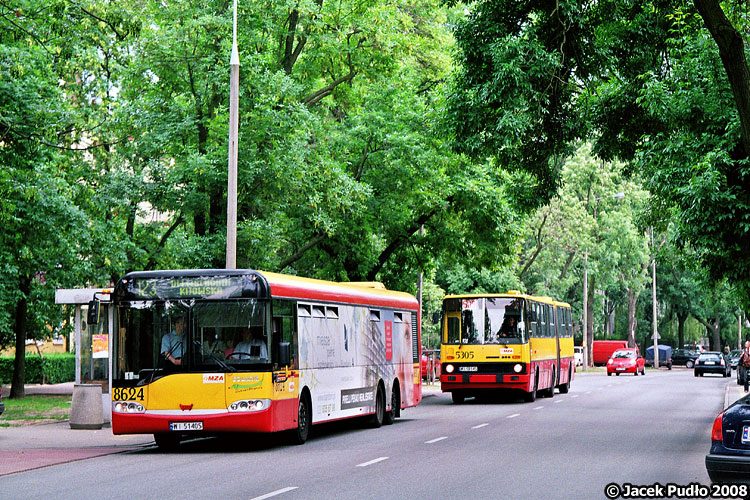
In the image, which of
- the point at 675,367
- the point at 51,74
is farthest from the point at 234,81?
the point at 675,367

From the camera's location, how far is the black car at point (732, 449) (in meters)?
10.8

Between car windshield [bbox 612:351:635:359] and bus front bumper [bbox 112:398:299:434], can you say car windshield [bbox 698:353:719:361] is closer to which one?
car windshield [bbox 612:351:635:359]

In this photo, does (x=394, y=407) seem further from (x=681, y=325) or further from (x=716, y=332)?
(x=681, y=325)

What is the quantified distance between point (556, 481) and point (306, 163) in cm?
1804

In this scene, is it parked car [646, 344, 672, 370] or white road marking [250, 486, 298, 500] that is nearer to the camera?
white road marking [250, 486, 298, 500]

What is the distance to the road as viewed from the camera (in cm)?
1240

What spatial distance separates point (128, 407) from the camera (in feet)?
57.2

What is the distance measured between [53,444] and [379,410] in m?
7.07

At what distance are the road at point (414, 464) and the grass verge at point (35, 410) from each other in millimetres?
6142

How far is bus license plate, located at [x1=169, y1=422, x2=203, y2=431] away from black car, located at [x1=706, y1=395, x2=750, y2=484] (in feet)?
28.1

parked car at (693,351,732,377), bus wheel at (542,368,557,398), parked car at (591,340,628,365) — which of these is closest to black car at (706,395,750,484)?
bus wheel at (542,368,557,398)

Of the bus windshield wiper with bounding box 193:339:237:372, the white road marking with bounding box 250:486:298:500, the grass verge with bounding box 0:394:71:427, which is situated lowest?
the white road marking with bounding box 250:486:298:500

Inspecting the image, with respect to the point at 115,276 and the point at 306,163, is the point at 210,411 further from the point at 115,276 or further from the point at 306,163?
the point at 115,276

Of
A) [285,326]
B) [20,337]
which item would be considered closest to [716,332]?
[20,337]
